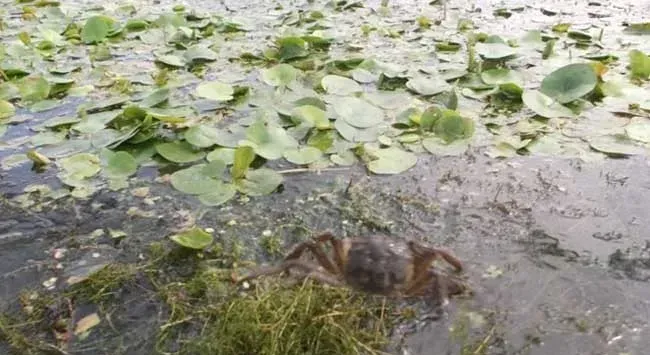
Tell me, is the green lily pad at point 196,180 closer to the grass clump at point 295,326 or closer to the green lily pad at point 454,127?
the grass clump at point 295,326

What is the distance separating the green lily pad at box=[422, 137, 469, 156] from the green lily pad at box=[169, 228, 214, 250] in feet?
3.61

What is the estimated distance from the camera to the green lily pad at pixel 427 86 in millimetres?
3295

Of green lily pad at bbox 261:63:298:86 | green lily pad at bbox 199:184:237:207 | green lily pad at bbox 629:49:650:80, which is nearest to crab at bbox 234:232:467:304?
green lily pad at bbox 199:184:237:207

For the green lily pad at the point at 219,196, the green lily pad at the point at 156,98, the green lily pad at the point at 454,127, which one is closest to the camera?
the green lily pad at the point at 219,196

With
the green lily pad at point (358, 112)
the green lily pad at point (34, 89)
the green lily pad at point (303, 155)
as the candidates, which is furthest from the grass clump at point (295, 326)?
the green lily pad at point (34, 89)

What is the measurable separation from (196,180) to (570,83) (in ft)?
6.12

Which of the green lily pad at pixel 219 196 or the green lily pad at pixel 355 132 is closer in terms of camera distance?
the green lily pad at pixel 219 196

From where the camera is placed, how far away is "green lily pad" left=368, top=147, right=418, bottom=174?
2625mm

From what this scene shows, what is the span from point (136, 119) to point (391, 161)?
1.20 m

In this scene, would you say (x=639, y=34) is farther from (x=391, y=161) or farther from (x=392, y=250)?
(x=392, y=250)

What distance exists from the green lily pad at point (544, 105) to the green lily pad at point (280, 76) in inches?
Result: 46.6

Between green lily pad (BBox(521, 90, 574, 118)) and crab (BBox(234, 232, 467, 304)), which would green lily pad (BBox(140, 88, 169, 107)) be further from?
green lily pad (BBox(521, 90, 574, 118))

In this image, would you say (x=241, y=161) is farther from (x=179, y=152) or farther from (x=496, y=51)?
(x=496, y=51)

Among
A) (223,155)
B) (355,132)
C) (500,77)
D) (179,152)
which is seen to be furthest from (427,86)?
(179,152)
